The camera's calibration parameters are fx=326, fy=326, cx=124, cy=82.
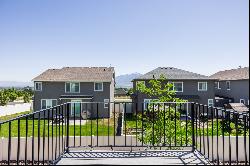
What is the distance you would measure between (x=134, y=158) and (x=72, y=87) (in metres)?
28.6

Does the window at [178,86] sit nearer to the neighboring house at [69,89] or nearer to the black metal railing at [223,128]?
the neighboring house at [69,89]

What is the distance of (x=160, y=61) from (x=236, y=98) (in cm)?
9326

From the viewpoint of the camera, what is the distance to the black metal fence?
4.23 metres

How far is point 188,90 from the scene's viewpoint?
1282 inches

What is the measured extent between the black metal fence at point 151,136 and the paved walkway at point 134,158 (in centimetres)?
21

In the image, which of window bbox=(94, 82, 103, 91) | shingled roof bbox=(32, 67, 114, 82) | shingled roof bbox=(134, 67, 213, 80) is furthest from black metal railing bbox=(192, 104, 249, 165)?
shingled roof bbox=(32, 67, 114, 82)

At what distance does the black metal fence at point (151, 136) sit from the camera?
Result: 4234 millimetres

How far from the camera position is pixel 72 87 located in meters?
33.2

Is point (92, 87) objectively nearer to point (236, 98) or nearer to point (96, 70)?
point (96, 70)

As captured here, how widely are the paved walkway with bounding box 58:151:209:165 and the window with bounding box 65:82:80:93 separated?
2791cm

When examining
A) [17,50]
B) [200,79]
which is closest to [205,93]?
[200,79]

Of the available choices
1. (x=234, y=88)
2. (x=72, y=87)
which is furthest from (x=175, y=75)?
(x=72, y=87)

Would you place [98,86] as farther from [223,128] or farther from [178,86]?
[223,128]

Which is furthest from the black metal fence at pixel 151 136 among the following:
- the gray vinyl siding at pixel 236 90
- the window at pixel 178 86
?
the gray vinyl siding at pixel 236 90
